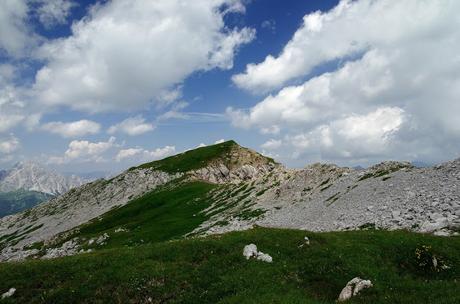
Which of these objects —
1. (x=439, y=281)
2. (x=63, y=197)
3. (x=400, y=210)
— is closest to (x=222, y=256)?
(x=439, y=281)

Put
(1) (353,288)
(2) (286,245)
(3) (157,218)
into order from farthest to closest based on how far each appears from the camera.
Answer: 1. (3) (157,218)
2. (2) (286,245)
3. (1) (353,288)

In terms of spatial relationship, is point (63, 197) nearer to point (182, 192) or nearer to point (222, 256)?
point (182, 192)

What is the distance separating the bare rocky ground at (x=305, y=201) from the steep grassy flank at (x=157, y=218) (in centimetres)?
509

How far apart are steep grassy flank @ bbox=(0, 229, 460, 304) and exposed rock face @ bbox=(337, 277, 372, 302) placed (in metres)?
0.47

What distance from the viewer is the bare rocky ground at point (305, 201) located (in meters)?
47.2

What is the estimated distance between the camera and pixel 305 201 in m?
81.0

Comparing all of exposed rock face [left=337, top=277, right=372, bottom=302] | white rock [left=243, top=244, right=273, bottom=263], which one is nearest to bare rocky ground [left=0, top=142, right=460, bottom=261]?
exposed rock face [left=337, top=277, right=372, bottom=302]

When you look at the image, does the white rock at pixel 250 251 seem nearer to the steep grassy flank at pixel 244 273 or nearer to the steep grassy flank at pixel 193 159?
the steep grassy flank at pixel 244 273

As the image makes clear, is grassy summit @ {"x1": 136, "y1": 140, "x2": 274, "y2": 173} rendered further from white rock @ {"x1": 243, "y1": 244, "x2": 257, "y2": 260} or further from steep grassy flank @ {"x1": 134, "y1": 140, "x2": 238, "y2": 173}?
white rock @ {"x1": 243, "y1": 244, "x2": 257, "y2": 260}

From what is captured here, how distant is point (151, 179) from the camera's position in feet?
534

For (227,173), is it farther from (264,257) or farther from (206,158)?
(264,257)

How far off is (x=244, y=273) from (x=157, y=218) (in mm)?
78954

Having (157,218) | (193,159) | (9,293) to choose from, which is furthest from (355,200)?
(193,159)

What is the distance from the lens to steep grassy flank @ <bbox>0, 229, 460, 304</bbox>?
24.8m
